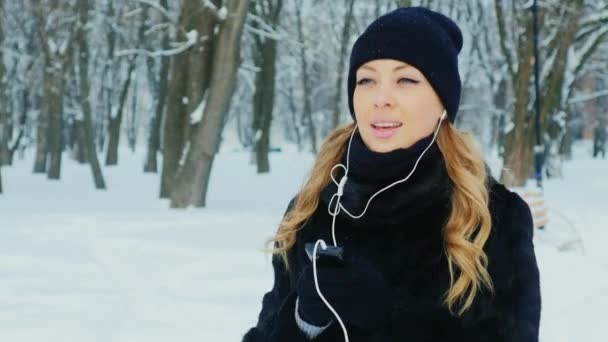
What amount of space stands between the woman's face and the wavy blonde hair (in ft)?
0.27

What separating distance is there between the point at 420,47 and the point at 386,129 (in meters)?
0.23

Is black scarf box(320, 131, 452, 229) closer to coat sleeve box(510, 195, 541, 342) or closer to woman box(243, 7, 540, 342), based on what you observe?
woman box(243, 7, 540, 342)

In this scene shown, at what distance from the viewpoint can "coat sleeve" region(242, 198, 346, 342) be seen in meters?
2.38

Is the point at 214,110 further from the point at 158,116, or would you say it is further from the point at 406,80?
the point at 158,116

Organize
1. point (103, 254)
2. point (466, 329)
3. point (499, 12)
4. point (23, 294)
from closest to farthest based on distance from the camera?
point (466, 329) < point (23, 294) < point (103, 254) < point (499, 12)

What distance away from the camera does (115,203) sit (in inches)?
659

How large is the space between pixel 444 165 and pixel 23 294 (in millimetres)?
5214

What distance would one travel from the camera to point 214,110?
12.9 metres

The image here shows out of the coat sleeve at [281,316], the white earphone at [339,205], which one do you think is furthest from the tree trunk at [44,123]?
the white earphone at [339,205]

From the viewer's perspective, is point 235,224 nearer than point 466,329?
No

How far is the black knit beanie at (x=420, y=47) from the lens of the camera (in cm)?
230

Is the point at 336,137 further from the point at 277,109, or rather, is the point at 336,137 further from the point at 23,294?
the point at 277,109

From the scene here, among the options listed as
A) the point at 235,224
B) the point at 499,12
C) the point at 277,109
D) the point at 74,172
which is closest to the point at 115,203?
the point at 235,224

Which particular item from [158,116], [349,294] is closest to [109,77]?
[158,116]
